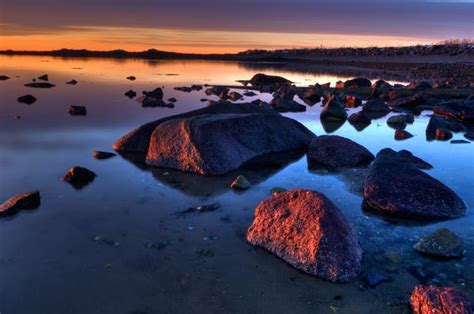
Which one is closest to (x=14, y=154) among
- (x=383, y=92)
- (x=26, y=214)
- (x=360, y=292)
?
(x=26, y=214)

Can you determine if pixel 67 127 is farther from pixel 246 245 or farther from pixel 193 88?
pixel 193 88

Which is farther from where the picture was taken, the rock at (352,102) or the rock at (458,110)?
the rock at (352,102)

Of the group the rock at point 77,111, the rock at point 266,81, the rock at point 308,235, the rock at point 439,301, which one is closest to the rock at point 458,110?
the rock at point 308,235

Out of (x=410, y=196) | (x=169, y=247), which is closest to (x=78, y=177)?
(x=169, y=247)

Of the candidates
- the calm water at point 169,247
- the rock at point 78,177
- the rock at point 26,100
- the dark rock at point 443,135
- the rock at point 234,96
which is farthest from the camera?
the rock at point 234,96

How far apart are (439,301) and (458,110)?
59.4 feet

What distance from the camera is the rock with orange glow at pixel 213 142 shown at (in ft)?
35.7

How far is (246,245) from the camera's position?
277 inches

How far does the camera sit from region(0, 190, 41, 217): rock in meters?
8.01

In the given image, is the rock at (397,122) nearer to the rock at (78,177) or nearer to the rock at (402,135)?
the rock at (402,135)

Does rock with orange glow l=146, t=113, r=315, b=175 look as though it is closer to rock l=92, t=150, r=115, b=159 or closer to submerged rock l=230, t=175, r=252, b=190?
submerged rock l=230, t=175, r=252, b=190

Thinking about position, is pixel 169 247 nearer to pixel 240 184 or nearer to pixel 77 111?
pixel 240 184

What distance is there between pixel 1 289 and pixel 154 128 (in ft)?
25.4

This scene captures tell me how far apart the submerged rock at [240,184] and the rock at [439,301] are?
4.88 meters
